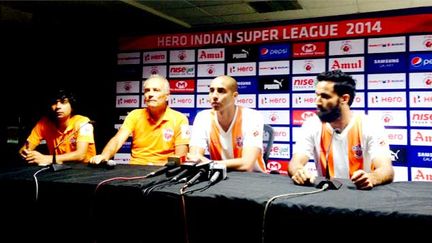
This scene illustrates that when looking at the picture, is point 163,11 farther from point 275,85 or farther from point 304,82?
point 304,82

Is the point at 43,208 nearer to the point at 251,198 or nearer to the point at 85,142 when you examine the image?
the point at 251,198

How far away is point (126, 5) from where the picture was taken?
4930mm

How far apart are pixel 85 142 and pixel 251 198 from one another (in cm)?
176

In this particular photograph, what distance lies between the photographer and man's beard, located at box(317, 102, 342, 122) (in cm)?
199

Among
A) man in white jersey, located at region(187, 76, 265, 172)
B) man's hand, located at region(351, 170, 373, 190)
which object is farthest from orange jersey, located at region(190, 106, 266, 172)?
man's hand, located at region(351, 170, 373, 190)

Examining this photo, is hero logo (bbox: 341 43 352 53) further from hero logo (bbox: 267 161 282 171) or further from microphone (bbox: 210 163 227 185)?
microphone (bbox: 210 163 227 185)

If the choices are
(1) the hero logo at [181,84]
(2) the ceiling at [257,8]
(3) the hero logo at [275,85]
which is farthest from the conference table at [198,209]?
(2) the ceiling at [257,8]

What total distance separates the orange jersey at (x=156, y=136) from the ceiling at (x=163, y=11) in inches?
80.5

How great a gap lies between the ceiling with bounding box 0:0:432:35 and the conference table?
323 centimetres

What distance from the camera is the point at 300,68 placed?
371cm

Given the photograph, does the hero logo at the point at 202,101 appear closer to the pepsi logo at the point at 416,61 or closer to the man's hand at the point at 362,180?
the pepsi logo at the point at 416,61

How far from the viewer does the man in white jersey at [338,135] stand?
1.94 m

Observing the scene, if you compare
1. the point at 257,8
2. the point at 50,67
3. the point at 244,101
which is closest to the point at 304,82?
the point at 244,101

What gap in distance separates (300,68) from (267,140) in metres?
1.32
